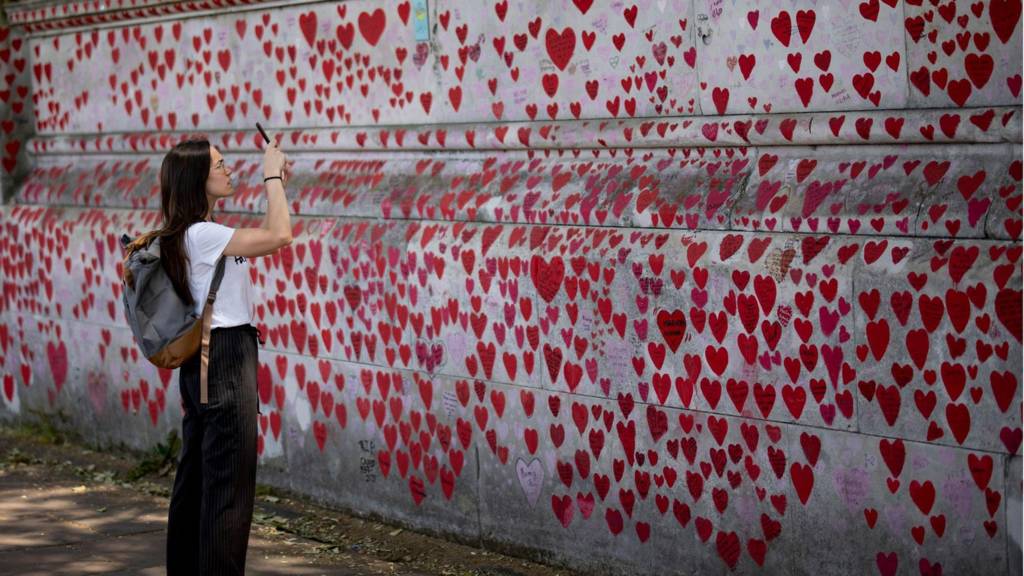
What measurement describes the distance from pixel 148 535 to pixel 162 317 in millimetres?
2059

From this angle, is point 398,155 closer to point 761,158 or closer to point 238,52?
point 238,52

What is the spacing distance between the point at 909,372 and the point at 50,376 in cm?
600

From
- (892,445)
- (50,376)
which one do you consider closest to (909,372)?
(892,445)

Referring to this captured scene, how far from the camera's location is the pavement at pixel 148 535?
6.49m

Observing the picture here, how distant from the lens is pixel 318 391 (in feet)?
24.2

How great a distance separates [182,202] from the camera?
545cm

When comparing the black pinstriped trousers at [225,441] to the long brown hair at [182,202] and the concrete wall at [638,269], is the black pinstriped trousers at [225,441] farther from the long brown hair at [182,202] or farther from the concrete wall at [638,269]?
the concrete wall at [638,269]

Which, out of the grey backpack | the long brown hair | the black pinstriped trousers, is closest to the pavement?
the black pinstriped trousers

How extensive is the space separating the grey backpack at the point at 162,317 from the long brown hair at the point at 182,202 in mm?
34

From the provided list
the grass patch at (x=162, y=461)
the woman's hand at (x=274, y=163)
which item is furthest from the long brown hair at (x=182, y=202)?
the grass patch at (x=162, y=461)

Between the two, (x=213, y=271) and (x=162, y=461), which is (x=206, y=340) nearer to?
(x=213, y=271)

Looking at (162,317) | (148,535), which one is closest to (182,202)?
(162,317)

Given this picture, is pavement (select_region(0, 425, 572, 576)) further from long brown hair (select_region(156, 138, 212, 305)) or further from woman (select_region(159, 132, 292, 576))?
long brown hair (select_region(156, 138, 212, 305))

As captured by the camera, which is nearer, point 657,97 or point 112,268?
point 657,97
